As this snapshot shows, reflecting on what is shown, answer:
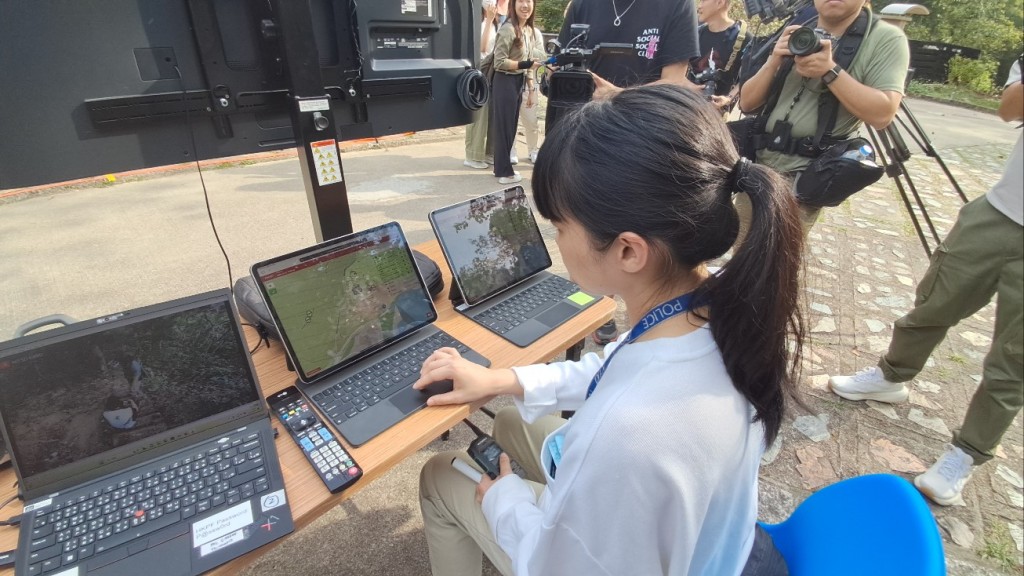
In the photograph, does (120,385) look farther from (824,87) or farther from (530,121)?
(530,121)

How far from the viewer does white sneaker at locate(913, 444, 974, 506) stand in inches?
74.4

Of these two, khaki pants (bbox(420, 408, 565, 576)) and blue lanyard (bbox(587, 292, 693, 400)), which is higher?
blue lanyard (bbox(587, 292, 693, 400))

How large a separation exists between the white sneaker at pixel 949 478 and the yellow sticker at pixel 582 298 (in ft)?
5.52

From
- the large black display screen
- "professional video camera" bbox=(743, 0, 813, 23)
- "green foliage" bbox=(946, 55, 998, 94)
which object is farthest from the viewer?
"professional video camera" bbox=(743, 0, 813, 23)

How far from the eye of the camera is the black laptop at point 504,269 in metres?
1.43

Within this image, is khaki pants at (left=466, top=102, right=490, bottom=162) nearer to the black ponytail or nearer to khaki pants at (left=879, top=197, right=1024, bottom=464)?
khaki pants at (left=879, top=197, right=1024, bottom=464)

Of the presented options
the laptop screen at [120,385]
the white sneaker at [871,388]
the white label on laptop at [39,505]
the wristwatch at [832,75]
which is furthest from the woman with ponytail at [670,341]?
the white sneaker at [871,388]

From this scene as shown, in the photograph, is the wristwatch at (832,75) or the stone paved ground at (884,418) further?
the wristwatch at (832,75)

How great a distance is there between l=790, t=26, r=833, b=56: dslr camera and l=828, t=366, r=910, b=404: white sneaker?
5.39 ft

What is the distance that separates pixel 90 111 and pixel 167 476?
2.61 feet

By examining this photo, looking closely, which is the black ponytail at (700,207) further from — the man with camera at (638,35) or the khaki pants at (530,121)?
the khaki pants at (530,121)

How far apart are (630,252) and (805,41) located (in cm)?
186

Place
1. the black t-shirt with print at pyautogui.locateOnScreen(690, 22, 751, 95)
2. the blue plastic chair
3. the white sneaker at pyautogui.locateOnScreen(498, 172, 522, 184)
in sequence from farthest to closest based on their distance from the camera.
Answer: the white sneaker at pyautogui.locateOnScreen(498, 172, 522, 184)
the black t-shirt with print at pyautogui.locateOnScreen(690, 22, 751, 95)
the blue plastic chair

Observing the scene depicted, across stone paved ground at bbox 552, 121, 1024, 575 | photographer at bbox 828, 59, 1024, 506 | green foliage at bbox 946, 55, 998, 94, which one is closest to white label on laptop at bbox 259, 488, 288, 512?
stone paved ground at bbox 552, 121, 1024, 575
